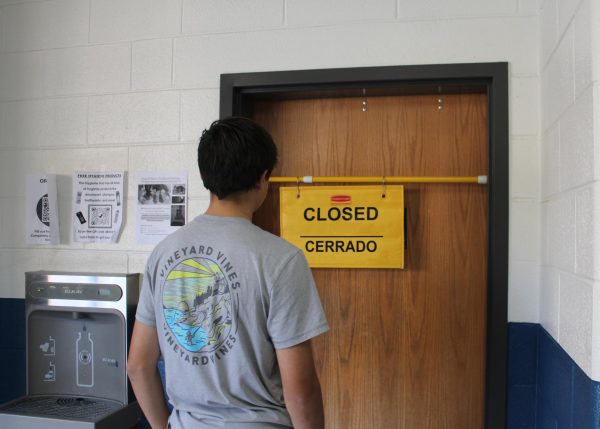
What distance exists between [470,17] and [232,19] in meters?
0.85

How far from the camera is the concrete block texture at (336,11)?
166 cm

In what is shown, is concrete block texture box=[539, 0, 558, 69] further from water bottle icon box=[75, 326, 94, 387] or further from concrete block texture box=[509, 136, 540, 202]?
water bottle icon box=[75, 326, 94, 387]

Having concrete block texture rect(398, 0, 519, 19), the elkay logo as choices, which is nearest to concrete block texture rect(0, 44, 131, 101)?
the elkay logo

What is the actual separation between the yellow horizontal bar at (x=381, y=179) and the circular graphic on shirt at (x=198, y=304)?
0.91 metres

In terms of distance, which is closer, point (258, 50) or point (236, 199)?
point (236, 199)

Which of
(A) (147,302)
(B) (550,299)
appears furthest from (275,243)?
(B) (550,299)

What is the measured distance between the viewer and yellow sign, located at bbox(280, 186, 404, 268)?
5.67ft

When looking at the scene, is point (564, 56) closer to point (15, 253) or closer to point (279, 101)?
point (279, 101)

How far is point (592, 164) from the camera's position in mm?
969

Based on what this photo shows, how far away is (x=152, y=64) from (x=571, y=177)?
149cm

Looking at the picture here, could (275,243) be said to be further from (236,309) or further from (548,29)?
(548,29)

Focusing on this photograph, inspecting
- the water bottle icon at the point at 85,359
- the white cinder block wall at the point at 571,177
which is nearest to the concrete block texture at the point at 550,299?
the white cinder block wall at the point at 571,177

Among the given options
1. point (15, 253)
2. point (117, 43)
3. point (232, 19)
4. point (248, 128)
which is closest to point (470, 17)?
point (232, 19)

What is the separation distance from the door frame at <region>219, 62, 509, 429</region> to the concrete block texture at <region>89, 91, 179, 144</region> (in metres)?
0.22
